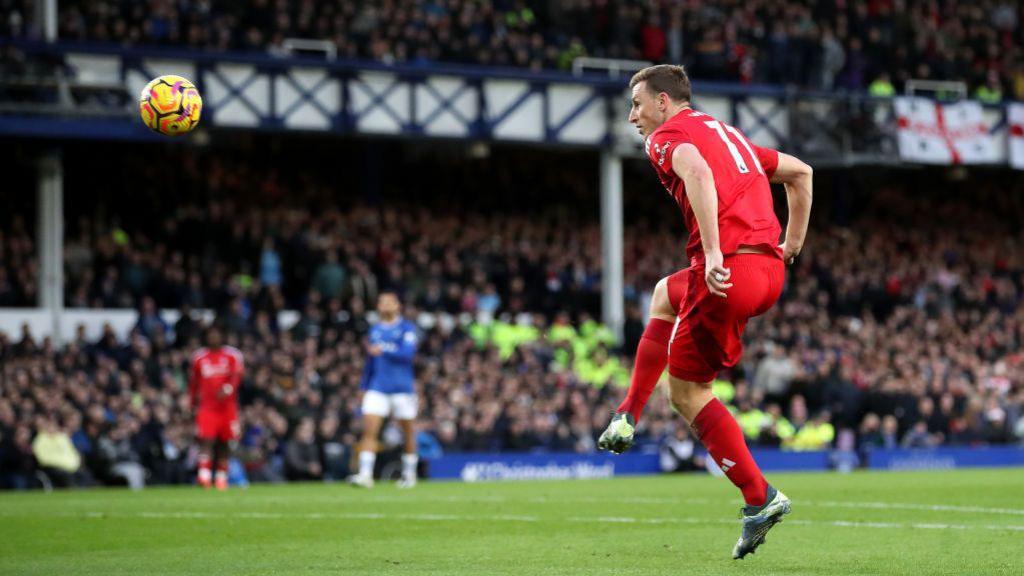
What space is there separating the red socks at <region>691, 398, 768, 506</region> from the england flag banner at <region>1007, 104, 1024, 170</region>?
2749cm

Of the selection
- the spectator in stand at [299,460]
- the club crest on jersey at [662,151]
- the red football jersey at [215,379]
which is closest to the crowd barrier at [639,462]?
the spectator in stand at [299,460]

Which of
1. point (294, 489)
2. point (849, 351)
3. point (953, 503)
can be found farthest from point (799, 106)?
point (953, 503)

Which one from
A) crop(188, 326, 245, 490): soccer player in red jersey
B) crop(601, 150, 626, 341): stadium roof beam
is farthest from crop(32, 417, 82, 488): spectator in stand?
crop(601, 150, 626, 341): stadium roof beam

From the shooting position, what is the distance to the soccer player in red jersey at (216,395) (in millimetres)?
19328

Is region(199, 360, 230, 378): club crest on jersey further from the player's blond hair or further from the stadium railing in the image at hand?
the player's blond hair

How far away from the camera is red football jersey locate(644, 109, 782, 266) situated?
790 cm

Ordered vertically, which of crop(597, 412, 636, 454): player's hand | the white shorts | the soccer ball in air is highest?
the soccer ball in air

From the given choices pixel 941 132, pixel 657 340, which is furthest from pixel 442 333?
pixel 657 340

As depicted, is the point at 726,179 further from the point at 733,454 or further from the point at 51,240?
the point at 51,240

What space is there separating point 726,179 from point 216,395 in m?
12.5

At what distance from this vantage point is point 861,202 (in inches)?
1469

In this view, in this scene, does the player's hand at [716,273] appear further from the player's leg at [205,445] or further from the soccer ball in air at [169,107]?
the player's leg at [205,445]

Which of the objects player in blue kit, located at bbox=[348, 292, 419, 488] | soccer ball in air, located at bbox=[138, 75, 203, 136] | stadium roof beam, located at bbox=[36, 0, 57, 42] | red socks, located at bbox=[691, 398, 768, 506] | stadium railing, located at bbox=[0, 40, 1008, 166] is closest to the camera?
red socks, located at bbox=[691, 398, 768, 506]

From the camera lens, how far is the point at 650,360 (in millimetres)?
8414
